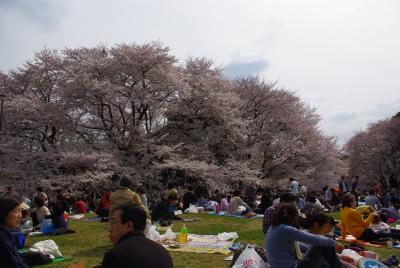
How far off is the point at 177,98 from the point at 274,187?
9.21m

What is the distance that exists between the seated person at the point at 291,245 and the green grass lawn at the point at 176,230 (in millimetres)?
2637

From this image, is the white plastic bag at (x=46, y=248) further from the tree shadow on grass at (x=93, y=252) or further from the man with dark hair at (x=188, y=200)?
the man with dark hair at (x=188, y=200)

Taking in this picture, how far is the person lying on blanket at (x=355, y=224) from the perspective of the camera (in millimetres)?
9688

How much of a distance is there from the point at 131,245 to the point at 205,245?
736 centimetres

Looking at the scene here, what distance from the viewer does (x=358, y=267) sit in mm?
5977

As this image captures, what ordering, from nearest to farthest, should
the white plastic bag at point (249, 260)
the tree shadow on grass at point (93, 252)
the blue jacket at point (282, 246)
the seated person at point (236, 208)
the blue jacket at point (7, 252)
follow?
the blue jacket at point (7, 252) < the blue jacket at point (282, 246) < the white plastic bag at point (249, 260) < the tree shadow on grass at point (93, 252) < the seated person at point (236, 208)

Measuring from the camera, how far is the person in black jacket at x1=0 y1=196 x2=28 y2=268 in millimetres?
3658

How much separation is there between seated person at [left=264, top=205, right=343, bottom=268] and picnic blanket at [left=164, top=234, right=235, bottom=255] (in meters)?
3.59

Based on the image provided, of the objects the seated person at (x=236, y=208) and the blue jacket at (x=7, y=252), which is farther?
the seated person at (x=236, y=208)

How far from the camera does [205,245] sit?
9633mm

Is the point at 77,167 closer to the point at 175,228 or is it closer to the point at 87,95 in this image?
the point at 87,95

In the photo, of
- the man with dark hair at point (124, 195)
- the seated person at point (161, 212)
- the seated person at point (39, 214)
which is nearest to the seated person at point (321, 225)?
the man with dark hair at point (124, 195)

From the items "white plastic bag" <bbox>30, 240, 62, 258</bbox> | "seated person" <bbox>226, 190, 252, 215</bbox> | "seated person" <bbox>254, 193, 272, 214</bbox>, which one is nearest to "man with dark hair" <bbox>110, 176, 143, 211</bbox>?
"white plastic bag" <bbox>30, 240, 62, 258</bbox>

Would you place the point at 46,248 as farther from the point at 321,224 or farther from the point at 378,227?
the point at 378,227
